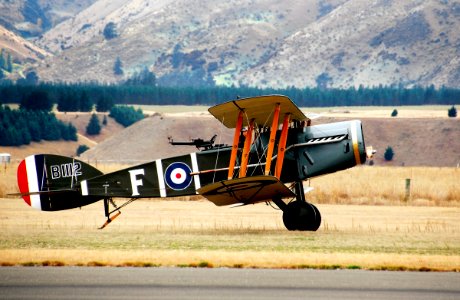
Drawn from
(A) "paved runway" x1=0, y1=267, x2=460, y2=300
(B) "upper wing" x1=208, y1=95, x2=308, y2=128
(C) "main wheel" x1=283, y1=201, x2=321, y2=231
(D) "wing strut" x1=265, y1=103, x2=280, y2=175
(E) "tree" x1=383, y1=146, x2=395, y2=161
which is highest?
(B) "upper wing" x1=208, y1=95, x2=308, y2=128

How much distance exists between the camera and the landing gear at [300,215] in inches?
885

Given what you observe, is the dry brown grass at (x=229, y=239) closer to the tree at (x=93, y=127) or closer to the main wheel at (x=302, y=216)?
the main wheel at (x=302, y=216)

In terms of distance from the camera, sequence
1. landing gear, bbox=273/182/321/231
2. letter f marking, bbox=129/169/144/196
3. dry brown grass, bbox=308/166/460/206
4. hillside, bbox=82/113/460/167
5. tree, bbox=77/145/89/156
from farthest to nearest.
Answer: tree, bbox=77/145/89/156 → hillside, bbox=82/113/460/167 → dry brown grass, bbox=308/166/460/206 → letter f marking, bbox=129/169/144/196 → landing gear, bbox=273/182/321/231

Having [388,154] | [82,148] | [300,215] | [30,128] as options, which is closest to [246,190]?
[300,215]

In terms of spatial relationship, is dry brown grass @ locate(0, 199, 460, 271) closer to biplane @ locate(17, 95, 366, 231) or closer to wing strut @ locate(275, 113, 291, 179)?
biplane @ locate(17, 95, 366, 231)

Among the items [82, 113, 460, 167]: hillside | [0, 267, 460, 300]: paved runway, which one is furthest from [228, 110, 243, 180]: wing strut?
[82, 113, 460, 167]: hillside

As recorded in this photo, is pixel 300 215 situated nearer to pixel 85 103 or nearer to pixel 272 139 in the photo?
pixel 272 139

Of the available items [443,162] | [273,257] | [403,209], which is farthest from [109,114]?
[273,257]

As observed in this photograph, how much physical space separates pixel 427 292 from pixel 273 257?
381cm

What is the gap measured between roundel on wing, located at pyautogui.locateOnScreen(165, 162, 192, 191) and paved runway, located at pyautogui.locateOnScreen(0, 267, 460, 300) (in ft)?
20.5

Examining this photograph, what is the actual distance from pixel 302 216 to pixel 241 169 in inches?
67.4

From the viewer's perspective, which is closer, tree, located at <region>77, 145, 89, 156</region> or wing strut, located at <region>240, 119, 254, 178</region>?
wing strut, located at <region>240, 119, 254, 178</region>

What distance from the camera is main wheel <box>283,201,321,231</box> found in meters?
22.5

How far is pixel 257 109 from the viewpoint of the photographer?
21734 mm
